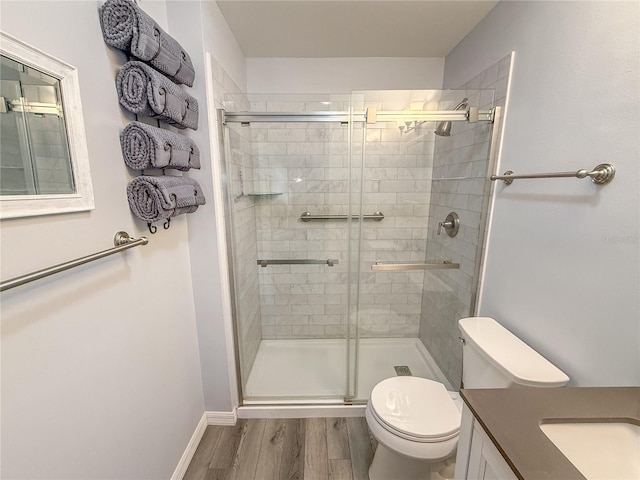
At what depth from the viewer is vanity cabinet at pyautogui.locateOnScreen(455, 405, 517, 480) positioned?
2.04ft

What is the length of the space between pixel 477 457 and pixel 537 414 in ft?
0.64

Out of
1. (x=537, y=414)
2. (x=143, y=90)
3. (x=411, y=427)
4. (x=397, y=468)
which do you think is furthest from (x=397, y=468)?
(x=143, y=90)

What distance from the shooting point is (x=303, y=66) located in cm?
208

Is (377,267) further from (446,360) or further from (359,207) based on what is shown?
(446,360)

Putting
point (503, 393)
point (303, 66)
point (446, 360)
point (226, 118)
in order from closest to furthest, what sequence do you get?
point (503, 393) → point (226, 118) → point (446, 360) → point (303, 66)

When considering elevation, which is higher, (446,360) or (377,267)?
(377,267)

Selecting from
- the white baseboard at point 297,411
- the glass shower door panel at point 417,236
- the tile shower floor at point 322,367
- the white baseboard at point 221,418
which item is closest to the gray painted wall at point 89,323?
the white baseboard at point 221,418

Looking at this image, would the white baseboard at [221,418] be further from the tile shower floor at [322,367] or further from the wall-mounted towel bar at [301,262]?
the wall-mounted towel bar at [301,262]

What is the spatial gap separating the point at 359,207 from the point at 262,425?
155 centimetres

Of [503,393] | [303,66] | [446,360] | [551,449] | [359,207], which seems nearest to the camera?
[551,449]

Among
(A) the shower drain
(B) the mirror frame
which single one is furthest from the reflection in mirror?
(A) the shower drain

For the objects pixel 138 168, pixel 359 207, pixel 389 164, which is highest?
pixel 389 164

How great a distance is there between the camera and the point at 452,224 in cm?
184

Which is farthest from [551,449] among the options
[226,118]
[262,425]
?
[226,118]
